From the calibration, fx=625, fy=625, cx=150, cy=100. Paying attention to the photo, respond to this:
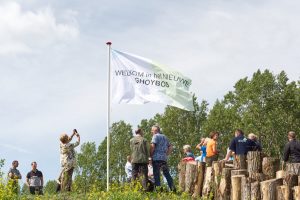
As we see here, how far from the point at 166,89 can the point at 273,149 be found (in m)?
32.7

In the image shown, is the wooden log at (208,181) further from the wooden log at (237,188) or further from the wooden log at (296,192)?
the wooden log at (296,192)

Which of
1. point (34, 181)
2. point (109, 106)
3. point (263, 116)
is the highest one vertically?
point (263, 116)

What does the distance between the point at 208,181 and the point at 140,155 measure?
1.94 metres

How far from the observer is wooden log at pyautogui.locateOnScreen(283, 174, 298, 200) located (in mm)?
13379

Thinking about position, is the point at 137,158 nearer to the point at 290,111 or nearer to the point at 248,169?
the point at 248,169

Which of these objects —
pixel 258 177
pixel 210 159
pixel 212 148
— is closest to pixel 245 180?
pixel 258 177

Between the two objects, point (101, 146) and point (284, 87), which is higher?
point (284, 87)

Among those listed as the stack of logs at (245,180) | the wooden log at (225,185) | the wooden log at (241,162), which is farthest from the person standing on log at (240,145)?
the wooden log at (225,185)

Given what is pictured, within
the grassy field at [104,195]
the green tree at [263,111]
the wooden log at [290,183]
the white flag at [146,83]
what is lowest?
the grassy field at [104,195]

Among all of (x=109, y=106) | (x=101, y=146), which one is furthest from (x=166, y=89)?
(x=101, y=146)

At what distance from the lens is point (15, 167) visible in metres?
19.1

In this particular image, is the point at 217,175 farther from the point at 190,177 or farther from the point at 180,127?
the point at 180,127

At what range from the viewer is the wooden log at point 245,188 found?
14.6 m

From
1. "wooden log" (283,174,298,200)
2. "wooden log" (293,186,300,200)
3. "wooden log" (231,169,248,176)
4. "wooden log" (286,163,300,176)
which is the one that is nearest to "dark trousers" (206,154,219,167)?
"wooden log" (231,169,248,176)
